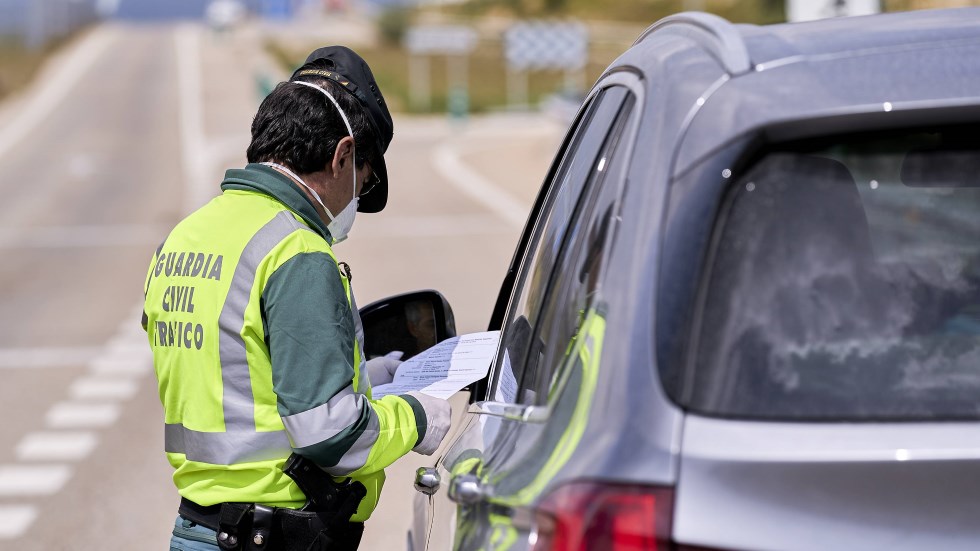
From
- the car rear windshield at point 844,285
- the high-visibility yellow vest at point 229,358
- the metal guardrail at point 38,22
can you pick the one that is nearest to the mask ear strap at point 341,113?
the high-visibility yellow vest at point 229,358

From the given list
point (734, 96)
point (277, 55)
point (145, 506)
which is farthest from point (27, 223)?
point (277, 55)

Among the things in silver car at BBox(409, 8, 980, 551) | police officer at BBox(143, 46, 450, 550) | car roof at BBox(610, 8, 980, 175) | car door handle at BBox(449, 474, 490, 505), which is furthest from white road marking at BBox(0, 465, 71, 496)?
car roof at BBox(610, 8, 980, 175)

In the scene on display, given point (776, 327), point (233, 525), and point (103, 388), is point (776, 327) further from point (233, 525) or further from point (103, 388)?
point (103, 388)

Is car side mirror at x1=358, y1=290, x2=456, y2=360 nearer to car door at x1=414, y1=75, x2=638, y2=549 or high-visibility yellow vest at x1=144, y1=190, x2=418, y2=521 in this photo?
car door at x1=414, y1=75, x2=638, y2=549

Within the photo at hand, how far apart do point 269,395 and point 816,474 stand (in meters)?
1.34

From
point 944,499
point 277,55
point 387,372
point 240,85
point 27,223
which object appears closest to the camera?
point 944,499

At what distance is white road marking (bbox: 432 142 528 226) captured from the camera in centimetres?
2092

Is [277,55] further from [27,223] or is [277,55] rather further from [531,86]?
[27,223]

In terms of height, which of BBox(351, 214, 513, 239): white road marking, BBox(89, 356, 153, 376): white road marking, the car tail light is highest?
the car tail light

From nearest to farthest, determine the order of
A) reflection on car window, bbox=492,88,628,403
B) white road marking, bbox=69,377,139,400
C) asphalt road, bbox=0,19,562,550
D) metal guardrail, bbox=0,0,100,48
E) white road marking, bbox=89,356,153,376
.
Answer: reflection on car window, bbox=492,88,628,403, asphalt road, bbox=0,19,562,550, white road marking, bbox=69,377,139,400, white road marking, bbox=89,356,153,376, metal guardrail, bbox=0,0,100,48

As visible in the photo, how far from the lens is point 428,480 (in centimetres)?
280

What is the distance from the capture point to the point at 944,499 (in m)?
1.67

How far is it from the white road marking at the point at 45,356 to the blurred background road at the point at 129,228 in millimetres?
26

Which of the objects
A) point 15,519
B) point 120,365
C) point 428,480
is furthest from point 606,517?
point 120,365
